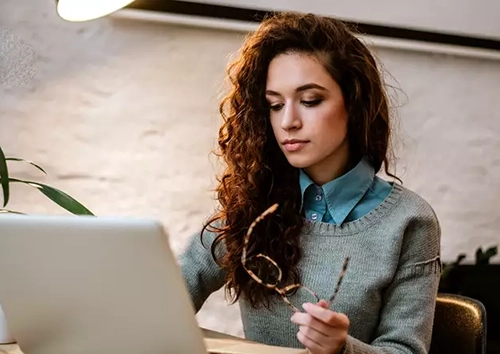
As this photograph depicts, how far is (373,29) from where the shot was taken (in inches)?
78.5

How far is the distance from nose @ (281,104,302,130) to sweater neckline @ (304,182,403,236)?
18cm

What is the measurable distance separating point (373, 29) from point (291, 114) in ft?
2.97

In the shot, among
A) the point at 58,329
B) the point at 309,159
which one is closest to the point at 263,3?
the point at 309,159

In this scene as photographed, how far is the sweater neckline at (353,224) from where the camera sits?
48.5 inches

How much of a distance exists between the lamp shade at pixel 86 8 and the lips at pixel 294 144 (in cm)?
37

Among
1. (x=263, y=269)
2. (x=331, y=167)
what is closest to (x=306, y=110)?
(x=331, y=167)

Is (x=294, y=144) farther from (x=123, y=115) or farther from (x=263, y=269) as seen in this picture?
(x=123, y=115)

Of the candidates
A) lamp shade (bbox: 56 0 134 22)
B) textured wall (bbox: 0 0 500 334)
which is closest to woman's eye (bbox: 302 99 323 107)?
lamp shade (bbox: 56 0 134 22)

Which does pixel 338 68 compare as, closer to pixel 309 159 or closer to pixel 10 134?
pixel 309 159

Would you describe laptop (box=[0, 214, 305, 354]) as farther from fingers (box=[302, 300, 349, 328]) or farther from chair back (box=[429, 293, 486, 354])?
chair back (box=[429, 293, 486, 354])

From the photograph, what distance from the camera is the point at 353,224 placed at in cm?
124

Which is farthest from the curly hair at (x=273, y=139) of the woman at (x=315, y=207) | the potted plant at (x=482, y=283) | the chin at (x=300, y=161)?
the potted plant at (x=482, y=283)

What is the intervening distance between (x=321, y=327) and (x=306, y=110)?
42 centimetres

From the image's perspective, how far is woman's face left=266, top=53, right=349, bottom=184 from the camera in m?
1.18
